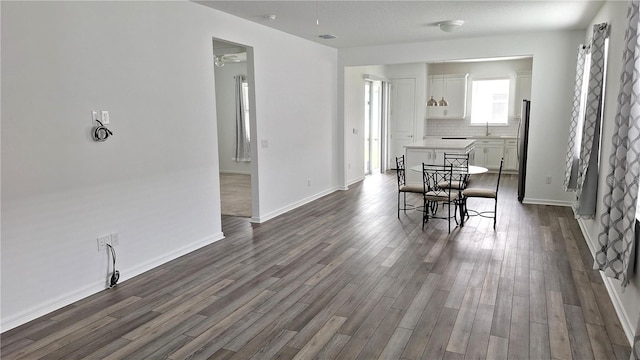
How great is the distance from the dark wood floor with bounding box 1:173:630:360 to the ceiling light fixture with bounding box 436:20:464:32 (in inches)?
101

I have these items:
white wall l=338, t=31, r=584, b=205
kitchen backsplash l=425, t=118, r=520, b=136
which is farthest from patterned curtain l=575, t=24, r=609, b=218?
kitchen backsplash l=425, t=118, r=520, b=136

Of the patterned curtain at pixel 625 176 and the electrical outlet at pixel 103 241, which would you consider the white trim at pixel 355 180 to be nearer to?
the electrical outlet at pixel 103 241

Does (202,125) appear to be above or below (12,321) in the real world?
above

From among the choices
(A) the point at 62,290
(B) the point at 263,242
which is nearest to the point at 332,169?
(B) the point at 263,242

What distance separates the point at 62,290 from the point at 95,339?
700 mm

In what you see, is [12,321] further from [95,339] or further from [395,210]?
[395,210]

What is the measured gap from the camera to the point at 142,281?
374 cm

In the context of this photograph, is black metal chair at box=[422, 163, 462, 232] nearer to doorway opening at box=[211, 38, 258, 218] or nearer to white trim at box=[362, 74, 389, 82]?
white trim at box=[362, 74, 389, 82]

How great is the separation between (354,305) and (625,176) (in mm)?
1947

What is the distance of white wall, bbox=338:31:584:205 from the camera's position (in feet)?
20.5

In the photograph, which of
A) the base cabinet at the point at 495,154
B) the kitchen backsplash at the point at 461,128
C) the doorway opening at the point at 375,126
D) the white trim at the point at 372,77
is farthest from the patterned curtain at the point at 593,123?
the kitchen backsplash at the point at 461,128

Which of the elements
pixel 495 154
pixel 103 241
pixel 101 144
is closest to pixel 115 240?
pixel 103 241

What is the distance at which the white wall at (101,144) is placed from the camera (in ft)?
9.55

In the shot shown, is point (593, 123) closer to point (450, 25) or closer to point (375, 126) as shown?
point (450, 25)
